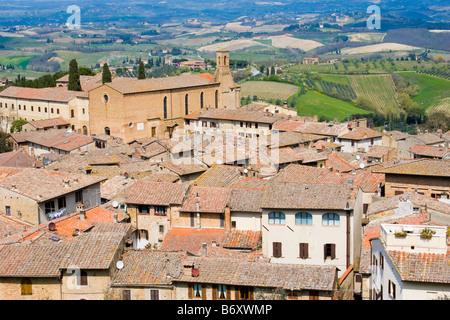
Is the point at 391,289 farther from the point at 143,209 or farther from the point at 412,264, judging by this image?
the point at 143,209

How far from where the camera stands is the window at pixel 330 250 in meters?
17.5

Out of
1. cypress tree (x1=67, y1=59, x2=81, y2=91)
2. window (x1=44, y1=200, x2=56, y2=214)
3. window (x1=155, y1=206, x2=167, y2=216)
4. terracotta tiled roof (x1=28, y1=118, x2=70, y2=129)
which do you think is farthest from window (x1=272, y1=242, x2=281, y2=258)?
cypress tree (x1=67, y1=59, x2=81, y2=91)

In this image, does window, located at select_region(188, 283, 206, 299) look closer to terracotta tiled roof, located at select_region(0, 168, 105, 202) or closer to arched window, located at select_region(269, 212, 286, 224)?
arched window, located at select_region(269, 212, 286, 224)

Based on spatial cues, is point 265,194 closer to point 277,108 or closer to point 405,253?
point 405,253

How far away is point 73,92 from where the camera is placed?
178ft

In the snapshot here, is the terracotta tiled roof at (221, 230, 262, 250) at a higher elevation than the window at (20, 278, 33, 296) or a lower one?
lower

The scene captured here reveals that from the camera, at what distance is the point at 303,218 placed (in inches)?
693

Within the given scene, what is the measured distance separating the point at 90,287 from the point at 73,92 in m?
42.0

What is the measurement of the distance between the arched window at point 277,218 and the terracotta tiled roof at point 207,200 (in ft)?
6.57

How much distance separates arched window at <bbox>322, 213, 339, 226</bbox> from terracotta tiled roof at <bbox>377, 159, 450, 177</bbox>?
7.10 meters

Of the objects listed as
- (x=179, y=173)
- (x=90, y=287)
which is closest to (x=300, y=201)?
(x=90, y=287)

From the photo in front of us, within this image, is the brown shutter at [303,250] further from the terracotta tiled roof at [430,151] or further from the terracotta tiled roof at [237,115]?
the terracotta tiled roof at [237,115]

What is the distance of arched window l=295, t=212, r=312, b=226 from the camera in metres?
17.6

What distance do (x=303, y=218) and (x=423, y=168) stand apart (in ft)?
27.0
